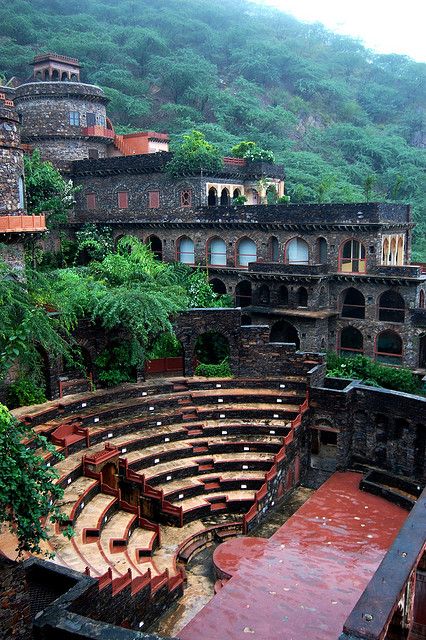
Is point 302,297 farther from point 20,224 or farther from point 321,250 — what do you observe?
point 20,224

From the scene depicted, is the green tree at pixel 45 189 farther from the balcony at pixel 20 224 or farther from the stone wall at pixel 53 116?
the balcony at pixel 20 224

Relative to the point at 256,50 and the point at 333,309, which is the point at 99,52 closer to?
the point at 256,50

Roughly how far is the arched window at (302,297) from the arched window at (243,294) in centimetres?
311

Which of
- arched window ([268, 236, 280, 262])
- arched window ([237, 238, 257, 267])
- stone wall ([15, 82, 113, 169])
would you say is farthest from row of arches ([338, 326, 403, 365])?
stone wall ([15, 82, 113, 169])

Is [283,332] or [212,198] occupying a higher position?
[212,198]

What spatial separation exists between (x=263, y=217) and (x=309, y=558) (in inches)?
733

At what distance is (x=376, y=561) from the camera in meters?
14.2

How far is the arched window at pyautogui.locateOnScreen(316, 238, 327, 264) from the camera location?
28.6m

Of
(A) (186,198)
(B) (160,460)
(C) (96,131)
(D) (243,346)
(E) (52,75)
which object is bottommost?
(B) (160,460)

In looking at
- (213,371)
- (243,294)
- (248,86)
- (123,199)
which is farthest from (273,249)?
(248,86)

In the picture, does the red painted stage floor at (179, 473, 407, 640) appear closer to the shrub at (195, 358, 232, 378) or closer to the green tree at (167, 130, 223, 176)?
the shrub at (195, 358, 232, 378)

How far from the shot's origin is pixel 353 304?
93.4ft

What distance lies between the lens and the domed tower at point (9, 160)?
1933 centimetres

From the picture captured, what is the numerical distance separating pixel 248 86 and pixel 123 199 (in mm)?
41874
